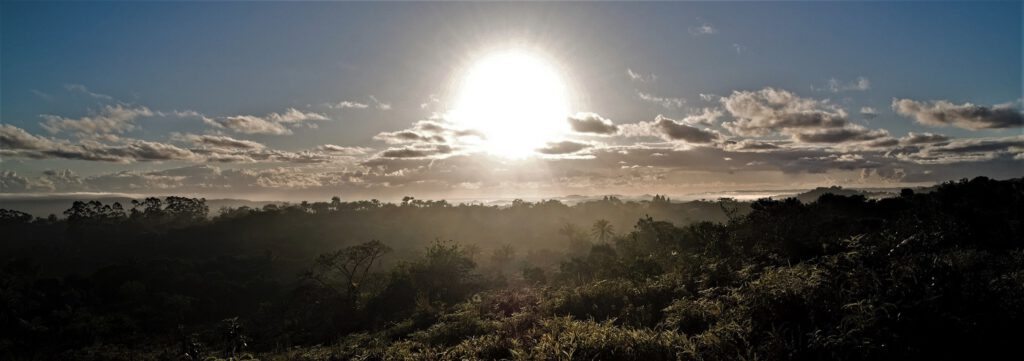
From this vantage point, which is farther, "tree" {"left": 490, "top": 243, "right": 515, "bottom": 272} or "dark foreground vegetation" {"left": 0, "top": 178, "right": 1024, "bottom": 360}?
"tree" {"left": 490, "top": 243, "right": 515, "bottom": 272}

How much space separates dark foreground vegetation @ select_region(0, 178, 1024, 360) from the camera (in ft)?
25.7

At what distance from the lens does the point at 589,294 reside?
2198cm

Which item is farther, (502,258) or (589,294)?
(502,258)

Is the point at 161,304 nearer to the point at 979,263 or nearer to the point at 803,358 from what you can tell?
the point at 803,358

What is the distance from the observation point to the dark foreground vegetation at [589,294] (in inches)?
308

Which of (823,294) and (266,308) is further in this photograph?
(266,308)

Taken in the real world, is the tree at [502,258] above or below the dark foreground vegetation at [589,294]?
below

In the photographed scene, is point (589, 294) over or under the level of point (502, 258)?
over

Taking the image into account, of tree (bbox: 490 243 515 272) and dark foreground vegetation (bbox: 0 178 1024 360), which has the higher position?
dark foreground vegetation (bbox: 0 178 1024 360)

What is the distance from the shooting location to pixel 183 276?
5425 cm

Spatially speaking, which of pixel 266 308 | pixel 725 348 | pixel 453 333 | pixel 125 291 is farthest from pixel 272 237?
pixel 725 348

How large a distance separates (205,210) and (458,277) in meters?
118

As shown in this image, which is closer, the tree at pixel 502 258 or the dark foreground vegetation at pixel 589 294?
the dark foreground vegetation at pixel 589 294

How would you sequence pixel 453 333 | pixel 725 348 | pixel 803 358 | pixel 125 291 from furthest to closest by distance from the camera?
pixel 125 291 → pixel 453 333 → pixel 725 348 → pixel 803 358
